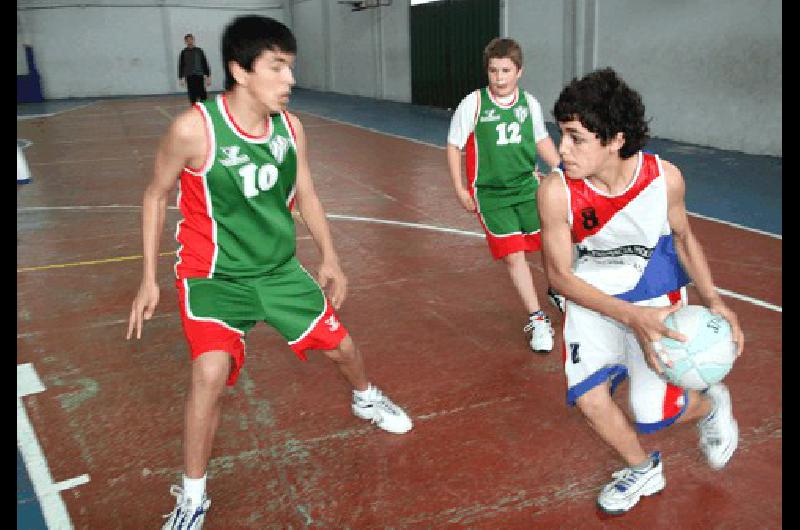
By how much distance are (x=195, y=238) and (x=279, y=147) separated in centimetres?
50

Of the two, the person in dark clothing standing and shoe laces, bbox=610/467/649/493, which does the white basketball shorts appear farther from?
the person in dark clothing standing

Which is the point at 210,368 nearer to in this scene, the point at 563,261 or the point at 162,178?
the point at 162,178

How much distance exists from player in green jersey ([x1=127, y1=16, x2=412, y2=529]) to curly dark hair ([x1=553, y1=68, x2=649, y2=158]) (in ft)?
3.52

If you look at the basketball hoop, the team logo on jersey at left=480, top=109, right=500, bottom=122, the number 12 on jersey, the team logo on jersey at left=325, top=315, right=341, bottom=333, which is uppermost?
the basketball hoop

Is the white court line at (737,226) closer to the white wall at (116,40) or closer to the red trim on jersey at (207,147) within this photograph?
the red trim on jersey at (207,147)

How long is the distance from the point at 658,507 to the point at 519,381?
4.08 feet

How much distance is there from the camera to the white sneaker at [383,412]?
3.42m

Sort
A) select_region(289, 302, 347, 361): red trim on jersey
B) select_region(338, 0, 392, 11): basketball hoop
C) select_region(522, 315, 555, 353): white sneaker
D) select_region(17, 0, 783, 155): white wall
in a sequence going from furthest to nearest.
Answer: select_region(338, 0, 392, 11): basketball hoop
select_region(17, 0, 783, 155): white wall
select_region(522, 315, 555, 353): white sneaker
select_region(289, 302, 347, 361): red trim on jersey

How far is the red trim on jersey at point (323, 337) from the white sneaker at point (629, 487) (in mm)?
1270

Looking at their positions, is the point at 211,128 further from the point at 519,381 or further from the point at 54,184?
the point at 54,184

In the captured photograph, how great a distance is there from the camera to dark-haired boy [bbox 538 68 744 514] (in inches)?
100

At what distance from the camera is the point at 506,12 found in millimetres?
15859

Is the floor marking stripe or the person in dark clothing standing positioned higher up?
the person in dark clothing standing

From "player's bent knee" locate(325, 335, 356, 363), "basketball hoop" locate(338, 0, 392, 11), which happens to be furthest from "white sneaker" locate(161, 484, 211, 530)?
"basketball hoop" locate(338, 0, 392, 11)
